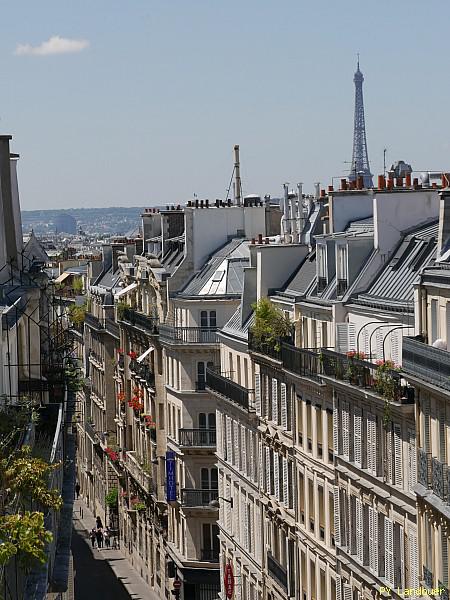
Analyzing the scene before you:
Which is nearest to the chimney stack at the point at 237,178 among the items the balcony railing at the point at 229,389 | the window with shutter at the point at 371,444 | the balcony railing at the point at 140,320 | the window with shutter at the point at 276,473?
the balcony railing at the point at 140,320

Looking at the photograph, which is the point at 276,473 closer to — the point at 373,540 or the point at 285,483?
the point at 285,483

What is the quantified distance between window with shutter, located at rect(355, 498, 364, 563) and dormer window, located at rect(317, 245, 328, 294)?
398 inches

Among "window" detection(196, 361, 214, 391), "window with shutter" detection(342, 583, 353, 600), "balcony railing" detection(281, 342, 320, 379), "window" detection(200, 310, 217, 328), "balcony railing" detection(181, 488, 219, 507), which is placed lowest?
"balcony railing" detection(181, 488, 219, 507)

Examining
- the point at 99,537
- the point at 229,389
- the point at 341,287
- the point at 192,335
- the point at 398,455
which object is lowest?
the point at 99,537

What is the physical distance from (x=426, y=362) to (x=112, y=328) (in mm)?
77402

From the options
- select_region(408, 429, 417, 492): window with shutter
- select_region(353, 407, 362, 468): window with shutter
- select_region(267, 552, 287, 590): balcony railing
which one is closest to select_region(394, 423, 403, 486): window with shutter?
select_region(408, 429, 417, 492): window with shutter

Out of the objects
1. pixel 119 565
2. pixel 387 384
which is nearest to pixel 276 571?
pixel 387 384

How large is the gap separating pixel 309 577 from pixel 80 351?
300 feet

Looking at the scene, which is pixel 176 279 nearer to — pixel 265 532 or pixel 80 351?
pixel 265 532

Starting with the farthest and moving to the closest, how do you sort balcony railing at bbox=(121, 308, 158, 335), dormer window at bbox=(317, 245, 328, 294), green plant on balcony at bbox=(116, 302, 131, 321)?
green plant on balcony at bbox=(116, 302, 131, 321) → balcony railing at bbox=(121, 308, 158, 335) → dormer window at bbox=(317, 245, 328, 294)

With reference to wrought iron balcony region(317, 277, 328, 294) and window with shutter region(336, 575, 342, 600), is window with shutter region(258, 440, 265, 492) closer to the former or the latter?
wrought iron balcony region(317, 277, 328, 294)

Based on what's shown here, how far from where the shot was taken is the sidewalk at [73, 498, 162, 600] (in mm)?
96000

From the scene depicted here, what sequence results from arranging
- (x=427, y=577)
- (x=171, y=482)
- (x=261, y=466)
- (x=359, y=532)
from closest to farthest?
(x=427, y=577)
(x=359, y=532)
(x=261, y=466)
(x=171, y=482)

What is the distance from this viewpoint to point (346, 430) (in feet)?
175
